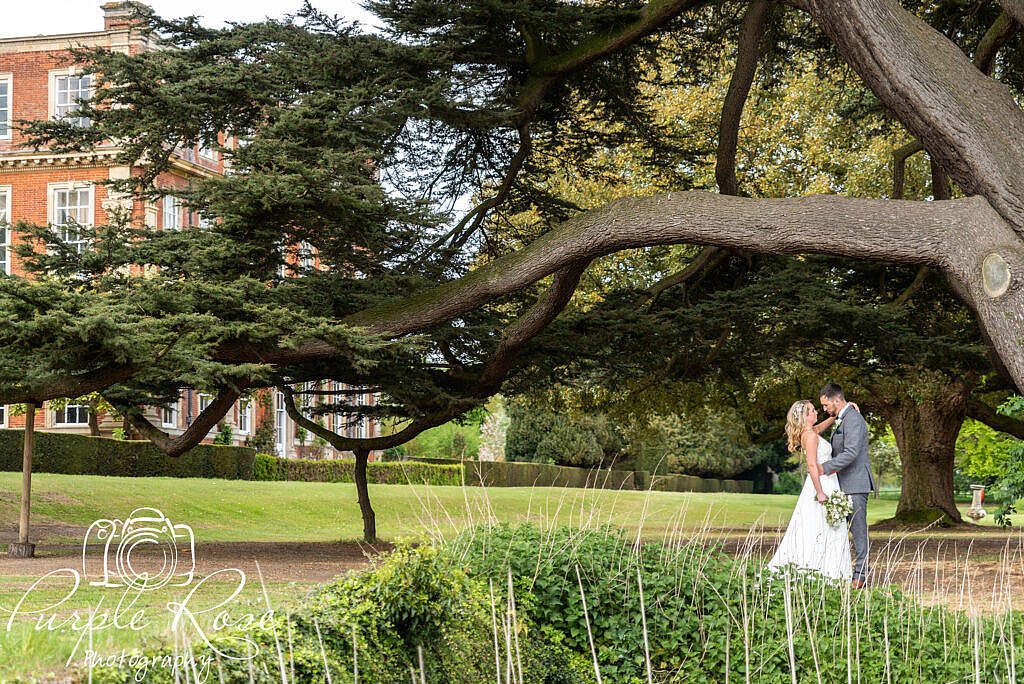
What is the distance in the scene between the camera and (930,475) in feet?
75.4

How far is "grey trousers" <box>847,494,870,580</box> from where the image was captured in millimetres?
8625

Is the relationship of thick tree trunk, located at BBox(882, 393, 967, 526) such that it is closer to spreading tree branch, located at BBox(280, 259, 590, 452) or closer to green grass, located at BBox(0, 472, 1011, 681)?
A: green grass, located at BBox(0, 472, 1011, 681)

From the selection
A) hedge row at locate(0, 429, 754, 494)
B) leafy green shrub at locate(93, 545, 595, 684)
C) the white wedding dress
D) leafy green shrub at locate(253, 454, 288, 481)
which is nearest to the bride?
the white wedding dress

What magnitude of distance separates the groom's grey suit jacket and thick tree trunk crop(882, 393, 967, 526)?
1489 cm

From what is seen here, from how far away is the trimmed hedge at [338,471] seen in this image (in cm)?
2945

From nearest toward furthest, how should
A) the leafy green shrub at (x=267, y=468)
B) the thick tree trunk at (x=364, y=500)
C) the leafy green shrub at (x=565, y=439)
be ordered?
the thick tree trunk at (x=364, y=500), the leafy green shrub at (x=267, y=468), the leafy green shrub at (x=565, y=439)

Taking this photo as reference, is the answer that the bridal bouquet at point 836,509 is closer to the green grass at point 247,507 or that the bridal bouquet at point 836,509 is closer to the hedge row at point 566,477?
the green grass at point 247,507

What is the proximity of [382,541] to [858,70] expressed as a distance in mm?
10119

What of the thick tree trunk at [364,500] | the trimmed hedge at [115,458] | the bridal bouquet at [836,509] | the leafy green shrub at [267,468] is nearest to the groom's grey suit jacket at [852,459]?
the bridal bouquet at [836,509]

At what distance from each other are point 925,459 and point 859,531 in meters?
15.8

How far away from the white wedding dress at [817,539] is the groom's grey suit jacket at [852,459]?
0.10 meters

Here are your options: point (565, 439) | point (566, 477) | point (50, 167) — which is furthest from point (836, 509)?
point (565, 439)

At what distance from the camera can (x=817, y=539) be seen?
841 cm

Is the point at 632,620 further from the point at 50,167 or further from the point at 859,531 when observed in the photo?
the point at 50,167
